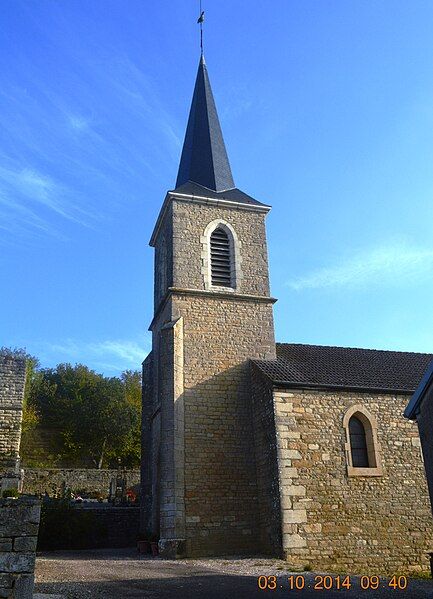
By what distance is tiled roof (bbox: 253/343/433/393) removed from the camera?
15.5 metres

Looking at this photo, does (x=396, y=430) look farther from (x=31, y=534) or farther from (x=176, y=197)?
(x=31, y=534)

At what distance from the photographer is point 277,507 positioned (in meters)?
13.6

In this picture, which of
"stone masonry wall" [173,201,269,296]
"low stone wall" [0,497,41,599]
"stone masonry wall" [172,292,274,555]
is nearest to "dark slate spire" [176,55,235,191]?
"stone masonry wall" [173,201,269,296]

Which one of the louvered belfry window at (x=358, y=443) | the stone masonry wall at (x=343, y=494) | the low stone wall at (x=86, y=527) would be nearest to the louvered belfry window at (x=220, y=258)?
the stone masonry wall at (x=343, y=494)

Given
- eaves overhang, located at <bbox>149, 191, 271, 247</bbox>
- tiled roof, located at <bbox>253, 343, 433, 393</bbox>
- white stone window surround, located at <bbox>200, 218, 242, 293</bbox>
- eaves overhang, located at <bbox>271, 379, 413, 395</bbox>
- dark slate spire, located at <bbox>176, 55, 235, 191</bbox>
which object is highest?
dark slate spire, located at <bbox>176, 55, 235, 191</bbox>

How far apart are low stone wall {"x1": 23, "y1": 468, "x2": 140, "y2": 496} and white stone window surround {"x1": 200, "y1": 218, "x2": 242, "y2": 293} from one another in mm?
14764

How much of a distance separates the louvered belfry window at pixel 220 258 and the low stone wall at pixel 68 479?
1478 cm

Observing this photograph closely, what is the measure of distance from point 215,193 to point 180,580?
13.0 meters

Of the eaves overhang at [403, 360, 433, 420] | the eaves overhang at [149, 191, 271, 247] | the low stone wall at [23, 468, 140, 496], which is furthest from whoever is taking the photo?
the low stone wall at [23, 468, 140, 496]

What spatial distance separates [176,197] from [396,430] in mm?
10164

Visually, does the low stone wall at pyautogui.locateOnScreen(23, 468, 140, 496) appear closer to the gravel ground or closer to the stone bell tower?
the stone bell tower

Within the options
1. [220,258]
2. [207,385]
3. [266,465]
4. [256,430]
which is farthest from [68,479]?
[266,465]

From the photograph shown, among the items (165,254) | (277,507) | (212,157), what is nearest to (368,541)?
(277,507)

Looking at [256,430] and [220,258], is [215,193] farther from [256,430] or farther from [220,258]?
[256,430]
